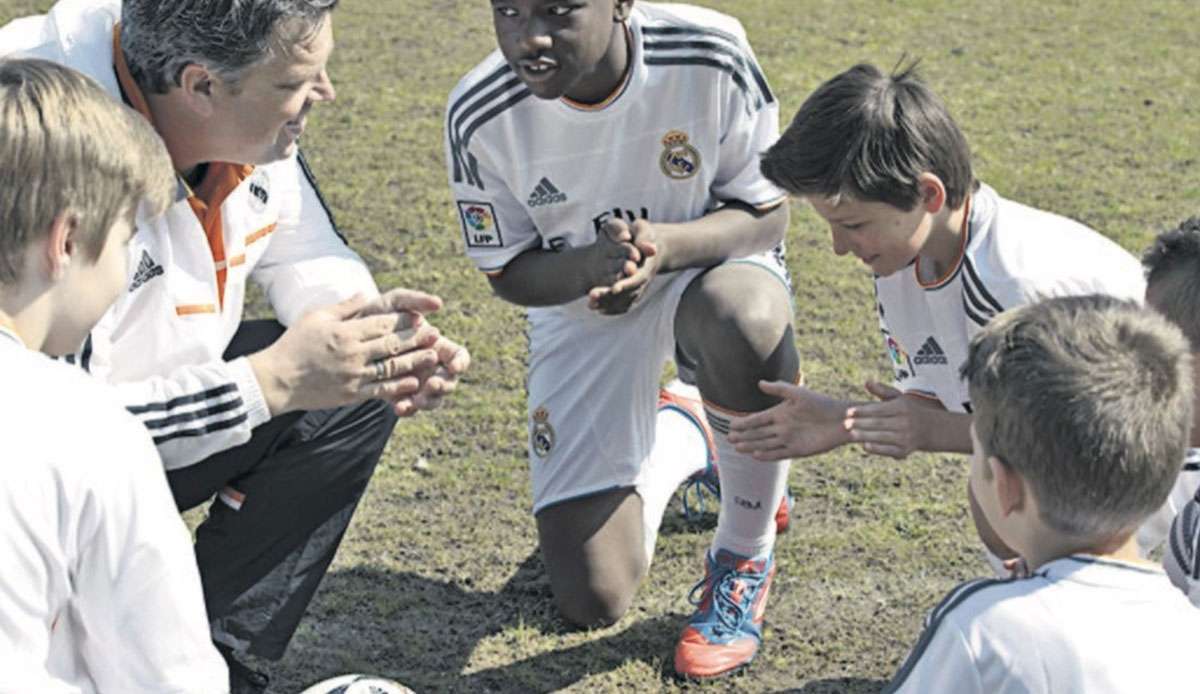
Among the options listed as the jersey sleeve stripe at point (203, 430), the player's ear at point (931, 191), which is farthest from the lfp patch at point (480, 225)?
the player's ear at point (931, 191)

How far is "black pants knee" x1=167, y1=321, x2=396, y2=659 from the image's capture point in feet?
12.8

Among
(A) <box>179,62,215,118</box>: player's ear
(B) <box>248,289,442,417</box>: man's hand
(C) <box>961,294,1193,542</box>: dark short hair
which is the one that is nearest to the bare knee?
(B) <box>248,289,442,417</box>: man's hand

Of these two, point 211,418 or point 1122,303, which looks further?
point 211,418

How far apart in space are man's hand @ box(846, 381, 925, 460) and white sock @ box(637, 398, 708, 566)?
100cm

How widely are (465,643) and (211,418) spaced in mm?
1075

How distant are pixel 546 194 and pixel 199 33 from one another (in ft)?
4.06

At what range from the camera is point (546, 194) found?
4504mm

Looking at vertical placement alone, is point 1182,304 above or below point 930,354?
above

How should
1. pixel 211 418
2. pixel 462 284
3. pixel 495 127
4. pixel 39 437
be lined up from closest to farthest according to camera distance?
pixel 39 437 < pixel 211 418 < pixel 495 127 < pixel 462 284

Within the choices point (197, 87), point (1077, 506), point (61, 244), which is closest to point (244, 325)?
point (197, 87)

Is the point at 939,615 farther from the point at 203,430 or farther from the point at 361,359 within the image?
the point at 203,430

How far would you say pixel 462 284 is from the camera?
6.19 meters

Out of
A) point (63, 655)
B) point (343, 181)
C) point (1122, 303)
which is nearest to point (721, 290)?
point (1122, 303)

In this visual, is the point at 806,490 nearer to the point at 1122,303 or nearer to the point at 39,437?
the point at 1122,303
